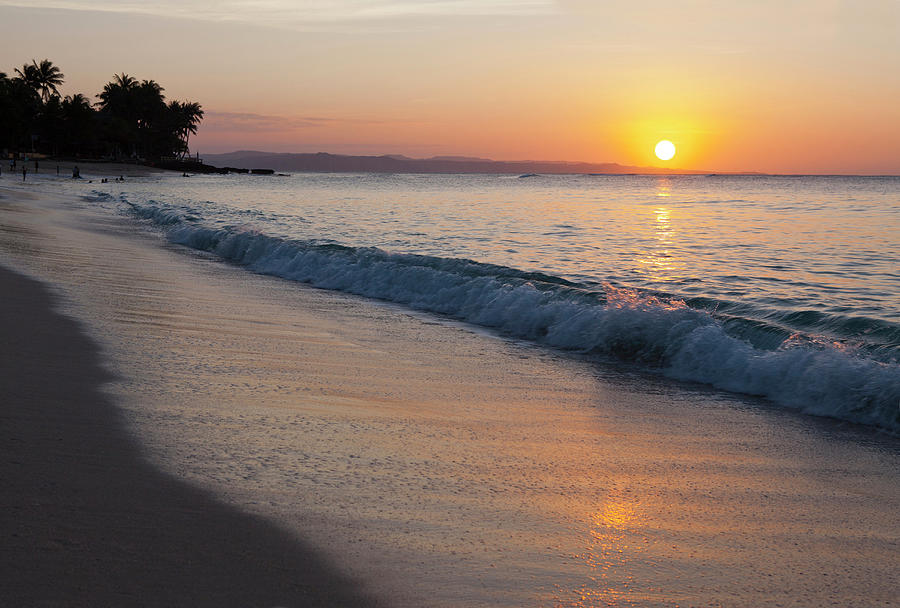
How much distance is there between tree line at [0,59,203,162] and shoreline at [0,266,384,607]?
114104 millimetres

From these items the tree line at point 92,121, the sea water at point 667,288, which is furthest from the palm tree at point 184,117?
the sea water at point 667,288

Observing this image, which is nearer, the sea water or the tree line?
the sea water

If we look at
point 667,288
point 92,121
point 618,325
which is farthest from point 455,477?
point 92,121

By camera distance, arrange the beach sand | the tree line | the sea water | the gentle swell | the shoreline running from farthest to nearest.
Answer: the tree line → the sea water → the gentle swell → the beach sand → the shoreline

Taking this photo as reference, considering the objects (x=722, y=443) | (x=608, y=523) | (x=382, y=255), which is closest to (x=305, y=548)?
(x=608, y=523)

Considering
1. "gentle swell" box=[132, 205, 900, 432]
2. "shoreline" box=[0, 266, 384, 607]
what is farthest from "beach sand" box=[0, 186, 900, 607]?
"gentle swell" box=[132, 205, 900, 432]

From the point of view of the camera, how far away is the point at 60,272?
42.9 feet

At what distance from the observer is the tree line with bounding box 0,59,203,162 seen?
11225cm

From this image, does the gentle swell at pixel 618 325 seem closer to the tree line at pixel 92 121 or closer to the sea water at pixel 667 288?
the sea water at pixel 667 288

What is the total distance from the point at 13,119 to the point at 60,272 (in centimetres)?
10690

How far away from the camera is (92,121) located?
414ft

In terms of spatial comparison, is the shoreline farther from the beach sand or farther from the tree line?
the tree line

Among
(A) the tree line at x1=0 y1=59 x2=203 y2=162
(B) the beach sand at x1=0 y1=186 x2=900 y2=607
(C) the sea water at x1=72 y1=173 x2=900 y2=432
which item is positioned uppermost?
(A) the tree line at x1=0 y1=59 x2=203 y2=162

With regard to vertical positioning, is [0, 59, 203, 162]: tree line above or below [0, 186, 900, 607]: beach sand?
above
